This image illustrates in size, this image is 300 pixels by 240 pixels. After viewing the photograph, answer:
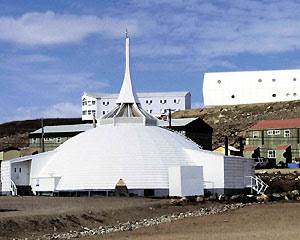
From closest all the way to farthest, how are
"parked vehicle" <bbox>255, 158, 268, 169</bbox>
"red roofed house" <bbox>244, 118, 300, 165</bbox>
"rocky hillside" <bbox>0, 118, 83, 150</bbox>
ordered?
"parked vehicle" <bbox>255, 158, 268, 169</bbox> < "red roofed house" <bbox>244, 118, 300, 165</bbox> < "rocky hillside" <bbox>0, 118, 83, 150</bbox>

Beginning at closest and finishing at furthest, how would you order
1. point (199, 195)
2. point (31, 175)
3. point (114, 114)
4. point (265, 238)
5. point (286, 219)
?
1. point (265, 238)
2. point (286, 219)
3. point (199, 195)
4. point (31, 175)
5. point (114, 114)

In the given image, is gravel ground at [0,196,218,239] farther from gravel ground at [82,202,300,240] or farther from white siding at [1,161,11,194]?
white siding at [1,161,11,194]

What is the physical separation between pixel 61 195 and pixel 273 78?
60.7 meters

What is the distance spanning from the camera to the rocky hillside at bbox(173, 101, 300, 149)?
9419cm

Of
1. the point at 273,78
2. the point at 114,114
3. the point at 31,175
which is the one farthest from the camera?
the point at 273,78

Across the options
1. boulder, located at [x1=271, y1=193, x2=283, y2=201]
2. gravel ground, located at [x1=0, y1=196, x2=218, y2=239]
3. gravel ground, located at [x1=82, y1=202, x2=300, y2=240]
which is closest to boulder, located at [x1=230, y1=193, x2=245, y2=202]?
boulder, located at [x1=271, y1=193, x2=283, y2=201]

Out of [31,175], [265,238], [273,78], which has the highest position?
[273,78]

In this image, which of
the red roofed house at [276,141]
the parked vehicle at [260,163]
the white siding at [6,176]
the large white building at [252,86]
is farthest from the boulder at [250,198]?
→ the large white building at [252,86]

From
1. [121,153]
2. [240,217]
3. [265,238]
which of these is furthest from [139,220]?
[121,153]

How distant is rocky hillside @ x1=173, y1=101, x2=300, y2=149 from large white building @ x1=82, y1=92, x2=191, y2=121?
254 centimetres

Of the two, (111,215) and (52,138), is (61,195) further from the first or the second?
(52,138)

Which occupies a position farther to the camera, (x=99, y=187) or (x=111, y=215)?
(x=99, y=187)

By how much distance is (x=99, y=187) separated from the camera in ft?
148

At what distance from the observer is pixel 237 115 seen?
100188 mm
